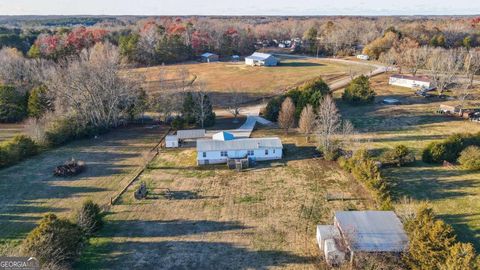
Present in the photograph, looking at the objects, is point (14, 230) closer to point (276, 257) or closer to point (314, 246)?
point (276, 257)

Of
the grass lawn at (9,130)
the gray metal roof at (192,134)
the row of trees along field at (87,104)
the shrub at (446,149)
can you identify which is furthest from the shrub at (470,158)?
the grass lawn at (9,130)

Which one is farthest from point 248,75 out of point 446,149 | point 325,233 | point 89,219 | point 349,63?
point 89,219

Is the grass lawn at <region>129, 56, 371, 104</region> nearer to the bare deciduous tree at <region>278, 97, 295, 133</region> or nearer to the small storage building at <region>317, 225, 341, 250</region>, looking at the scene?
the bare deciduous tree at <region>278, 97, 295, 133</region>

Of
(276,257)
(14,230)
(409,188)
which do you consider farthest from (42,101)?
(409,188)

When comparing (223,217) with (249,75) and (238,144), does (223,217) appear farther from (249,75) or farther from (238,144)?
(249,75)

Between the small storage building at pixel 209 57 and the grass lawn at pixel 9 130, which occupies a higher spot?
the small storage building at pixel 209 57

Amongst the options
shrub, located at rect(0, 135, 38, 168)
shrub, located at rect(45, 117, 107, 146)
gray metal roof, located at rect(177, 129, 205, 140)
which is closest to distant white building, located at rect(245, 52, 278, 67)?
gray metal roof, located at rect(177, 129, 205, 140)

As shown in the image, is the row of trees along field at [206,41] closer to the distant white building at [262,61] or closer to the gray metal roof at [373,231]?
the distant white building at [262,61]
